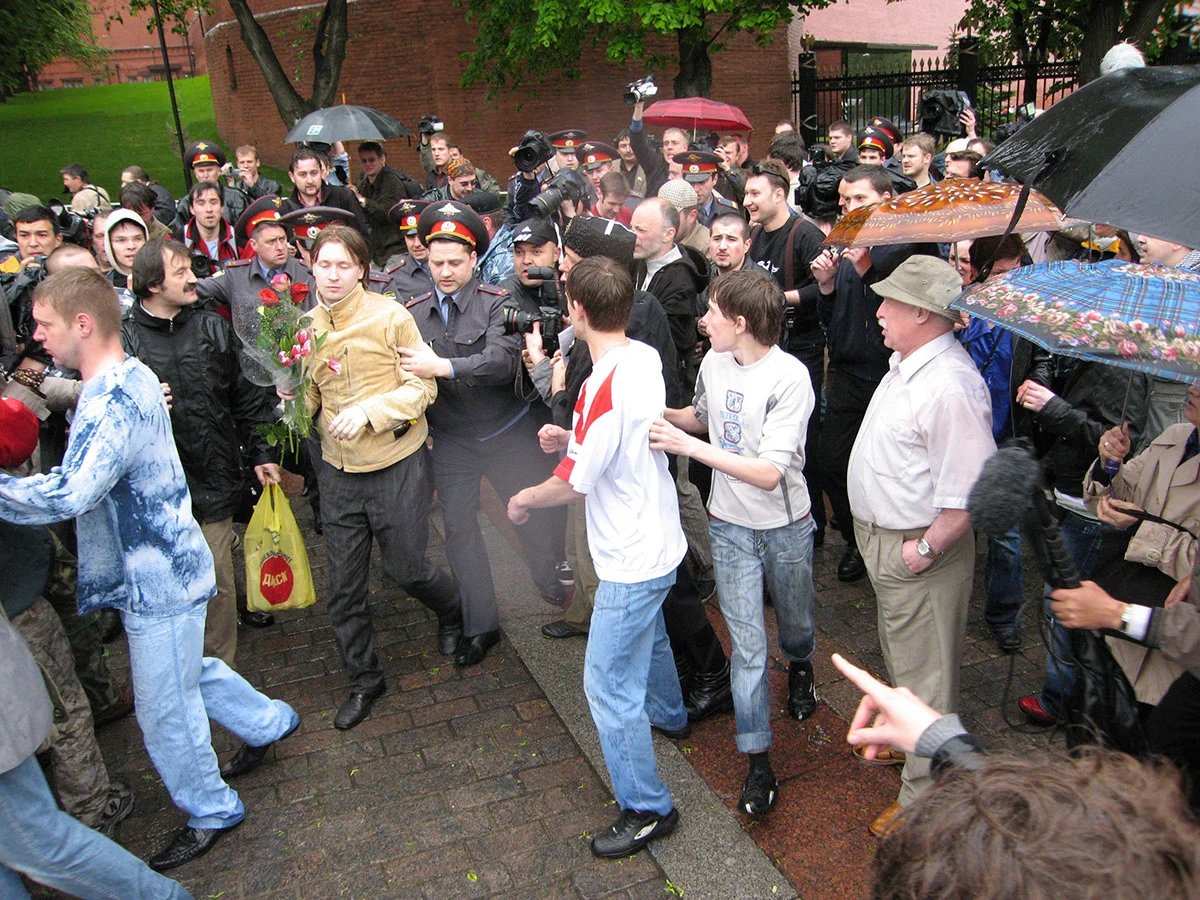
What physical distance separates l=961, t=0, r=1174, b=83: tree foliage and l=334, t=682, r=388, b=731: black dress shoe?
14.7 meters

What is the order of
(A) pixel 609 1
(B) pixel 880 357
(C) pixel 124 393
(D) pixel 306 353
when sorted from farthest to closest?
1. (A) pixel 609 1
2. (B) pixel 880 357
3. (D) pixel 306 353
4. (C) pixel 124 393

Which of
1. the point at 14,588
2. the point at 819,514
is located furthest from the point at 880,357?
the point at 14,588

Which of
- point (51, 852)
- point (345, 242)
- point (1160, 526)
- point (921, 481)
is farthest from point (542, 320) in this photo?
Answer: point (51, 852)

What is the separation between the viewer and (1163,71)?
11.7ft

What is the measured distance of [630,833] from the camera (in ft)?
11.7

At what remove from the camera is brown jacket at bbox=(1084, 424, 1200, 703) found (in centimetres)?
297

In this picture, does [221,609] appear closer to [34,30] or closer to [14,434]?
[14,434]

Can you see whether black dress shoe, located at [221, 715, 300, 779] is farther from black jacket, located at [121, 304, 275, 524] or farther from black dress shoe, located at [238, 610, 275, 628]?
black dress shoe, located at [238, 610, 275, 628]

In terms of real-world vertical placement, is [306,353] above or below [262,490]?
above

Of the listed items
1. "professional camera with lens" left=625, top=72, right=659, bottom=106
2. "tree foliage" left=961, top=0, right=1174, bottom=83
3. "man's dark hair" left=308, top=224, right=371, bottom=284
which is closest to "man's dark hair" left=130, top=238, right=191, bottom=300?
"man's dark hair" left=308, top=224, right=371, bottom=284

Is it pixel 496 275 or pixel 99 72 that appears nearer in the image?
pixel 496 275

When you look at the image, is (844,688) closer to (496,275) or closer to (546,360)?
(546,360)

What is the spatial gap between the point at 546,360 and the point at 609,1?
41.6 ft

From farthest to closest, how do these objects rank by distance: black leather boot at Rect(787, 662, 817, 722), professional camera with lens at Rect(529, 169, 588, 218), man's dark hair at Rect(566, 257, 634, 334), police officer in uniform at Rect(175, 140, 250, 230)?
1. police officer in uniform at Rect(175, 140, 250, 230)
2. professional camera with lens at Rect(529, 169, 588, 218)
3. black leather boot at Rect(787, 662, 817, 722)
4. man's dark hair at Rect(566, 257, 634, 334)
